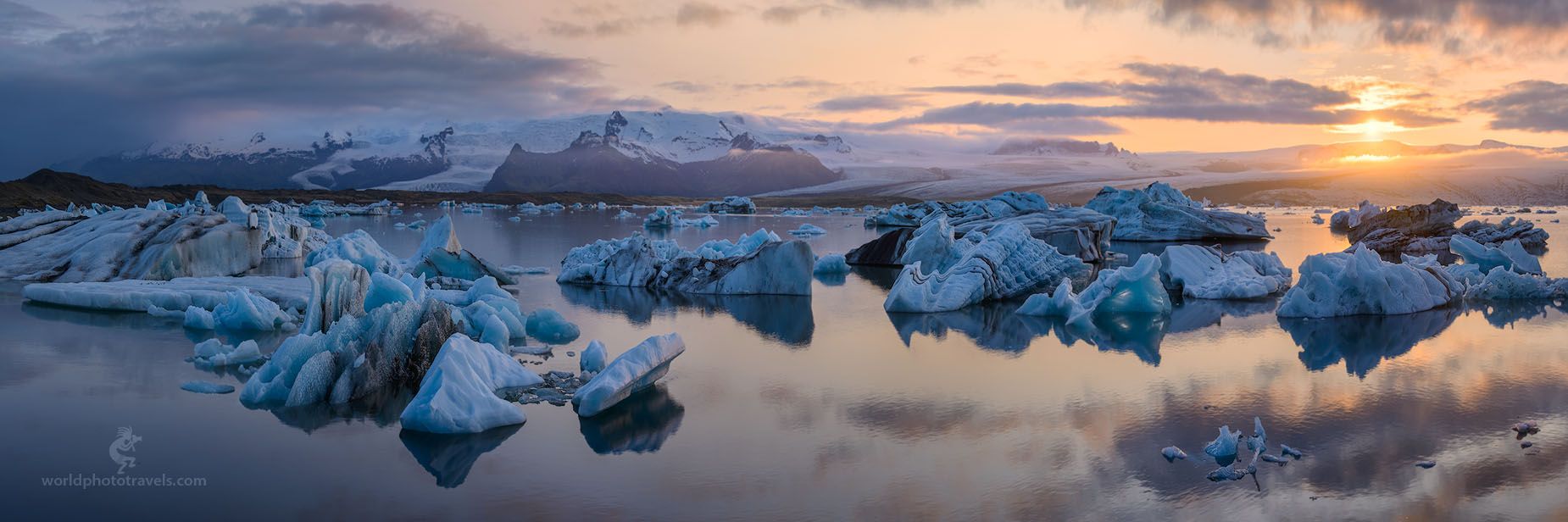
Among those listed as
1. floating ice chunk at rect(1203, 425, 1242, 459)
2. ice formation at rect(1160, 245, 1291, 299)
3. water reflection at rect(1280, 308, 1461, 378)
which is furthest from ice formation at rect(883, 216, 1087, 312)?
floating ice chunk at rect(1203, 425, 1242, 459)

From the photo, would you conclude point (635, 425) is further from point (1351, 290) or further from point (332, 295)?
point (1351, 290)

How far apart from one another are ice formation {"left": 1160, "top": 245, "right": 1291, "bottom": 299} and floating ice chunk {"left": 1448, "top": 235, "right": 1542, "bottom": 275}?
3.65m

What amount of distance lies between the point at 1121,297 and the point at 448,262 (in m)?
9.87

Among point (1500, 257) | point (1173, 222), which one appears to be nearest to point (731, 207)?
point (1173, 222)

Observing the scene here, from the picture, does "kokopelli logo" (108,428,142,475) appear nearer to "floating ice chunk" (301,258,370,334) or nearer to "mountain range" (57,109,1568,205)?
"floating ice chunk" (301,258,370,334)

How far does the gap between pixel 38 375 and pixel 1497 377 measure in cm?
1255

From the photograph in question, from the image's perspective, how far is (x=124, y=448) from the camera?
636cm

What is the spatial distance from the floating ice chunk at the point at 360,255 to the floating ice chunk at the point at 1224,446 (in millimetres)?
11895

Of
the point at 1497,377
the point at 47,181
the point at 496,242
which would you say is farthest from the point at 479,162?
the point at 1497,377

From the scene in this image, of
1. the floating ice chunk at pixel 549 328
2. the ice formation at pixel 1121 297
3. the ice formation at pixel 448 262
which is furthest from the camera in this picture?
the ice formation at pixel 448 262

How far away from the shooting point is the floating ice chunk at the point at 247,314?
10.8 m

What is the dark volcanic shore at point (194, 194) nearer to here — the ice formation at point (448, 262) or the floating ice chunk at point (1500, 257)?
the ice formation at point (448, 262)

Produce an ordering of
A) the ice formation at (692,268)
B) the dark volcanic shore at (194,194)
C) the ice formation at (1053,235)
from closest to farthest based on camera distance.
Result: 1. the ice formation at (692,268)
2. the ice formation at (1053,235)
3. the dark volcanic shore at (194,194)

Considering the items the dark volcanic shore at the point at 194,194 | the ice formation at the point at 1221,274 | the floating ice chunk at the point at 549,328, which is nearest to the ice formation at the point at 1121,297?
the ice formation at the point at 1221,274
